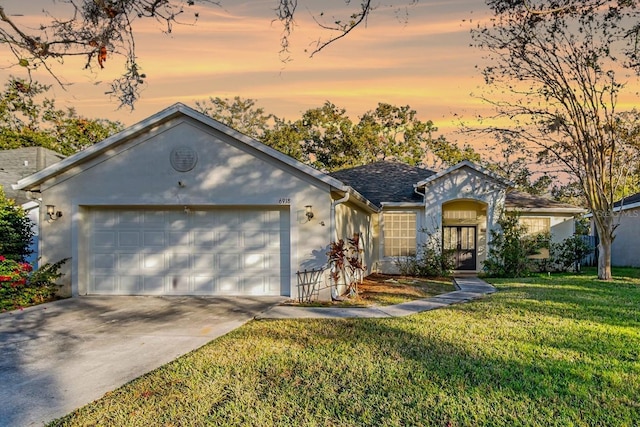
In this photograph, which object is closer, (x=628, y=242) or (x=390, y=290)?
(x=390, y=290)

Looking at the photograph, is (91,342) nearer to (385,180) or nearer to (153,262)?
(153,262)

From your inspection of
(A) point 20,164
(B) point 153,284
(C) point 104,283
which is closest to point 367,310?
(B) point 153,284

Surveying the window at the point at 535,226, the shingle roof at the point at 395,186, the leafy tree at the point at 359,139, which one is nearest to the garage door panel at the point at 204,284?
the shingle roof at the point at 395,186

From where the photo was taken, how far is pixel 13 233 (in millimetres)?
11766

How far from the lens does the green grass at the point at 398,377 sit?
14.9ft

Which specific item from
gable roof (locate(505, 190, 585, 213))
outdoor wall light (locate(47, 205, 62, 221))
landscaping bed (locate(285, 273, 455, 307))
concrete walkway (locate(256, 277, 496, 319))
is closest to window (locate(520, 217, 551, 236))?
gable roof (locate(505, 190, 585, 213))

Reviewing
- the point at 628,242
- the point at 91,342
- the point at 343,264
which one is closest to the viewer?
the point at 91,342

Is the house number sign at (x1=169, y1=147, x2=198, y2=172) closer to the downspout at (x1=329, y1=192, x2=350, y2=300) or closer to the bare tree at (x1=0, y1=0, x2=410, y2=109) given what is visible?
the downspout at (x1=329, y1=192, x2=350, y2=300)

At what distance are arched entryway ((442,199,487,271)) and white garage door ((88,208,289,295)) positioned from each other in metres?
9.79

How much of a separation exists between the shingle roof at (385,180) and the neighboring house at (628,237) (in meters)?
9.69

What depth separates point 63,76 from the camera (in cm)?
611

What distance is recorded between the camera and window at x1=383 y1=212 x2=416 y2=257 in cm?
1916

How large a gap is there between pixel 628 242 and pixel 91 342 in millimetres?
24385

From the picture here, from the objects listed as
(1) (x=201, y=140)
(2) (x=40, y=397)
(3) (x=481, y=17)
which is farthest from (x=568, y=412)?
(1) (x=201, y=140)
